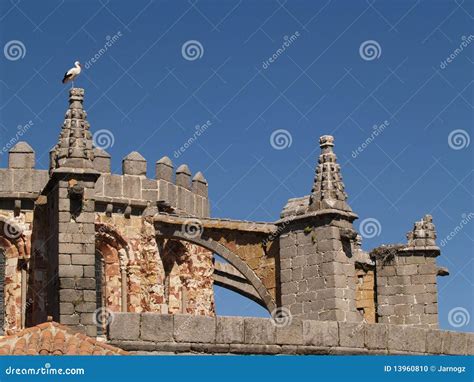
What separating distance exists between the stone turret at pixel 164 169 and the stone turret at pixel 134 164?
1.47 ft

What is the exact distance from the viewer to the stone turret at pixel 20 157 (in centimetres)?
3259

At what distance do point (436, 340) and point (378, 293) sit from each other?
10172 mm

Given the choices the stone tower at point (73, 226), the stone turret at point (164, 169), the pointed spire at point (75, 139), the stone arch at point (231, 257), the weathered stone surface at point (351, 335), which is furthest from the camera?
the stone turret at point (164, 169)

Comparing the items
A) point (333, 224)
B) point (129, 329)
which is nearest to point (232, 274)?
point (333, 224)

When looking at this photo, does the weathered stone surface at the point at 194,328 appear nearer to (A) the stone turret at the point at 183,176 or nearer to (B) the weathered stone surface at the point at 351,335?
(B) the weathered stone surface at the point at 351,335

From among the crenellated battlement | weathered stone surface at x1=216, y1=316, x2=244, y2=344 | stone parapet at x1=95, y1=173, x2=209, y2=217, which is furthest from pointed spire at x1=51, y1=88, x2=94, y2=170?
weathered stone surface at x1=216, y1=316, x2=244, y2=344

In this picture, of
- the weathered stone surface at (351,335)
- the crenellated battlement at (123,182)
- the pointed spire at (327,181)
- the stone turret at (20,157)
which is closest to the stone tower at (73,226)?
the crenellated battlement at (123,182)

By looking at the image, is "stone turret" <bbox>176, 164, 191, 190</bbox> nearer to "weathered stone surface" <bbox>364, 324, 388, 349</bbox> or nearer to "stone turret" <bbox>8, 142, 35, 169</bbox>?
"stone turret" <bbox>8, 142, 35, 169</bbox>

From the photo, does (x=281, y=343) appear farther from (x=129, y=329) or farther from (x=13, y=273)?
(x=13, y=273)

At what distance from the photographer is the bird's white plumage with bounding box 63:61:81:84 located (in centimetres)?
3027

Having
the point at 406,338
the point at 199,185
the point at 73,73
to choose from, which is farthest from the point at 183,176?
the point at 406,338

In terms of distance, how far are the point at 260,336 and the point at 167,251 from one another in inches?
608

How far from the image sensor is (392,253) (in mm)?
32906

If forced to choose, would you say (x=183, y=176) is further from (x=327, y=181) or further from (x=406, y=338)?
(x=406, y=338)
